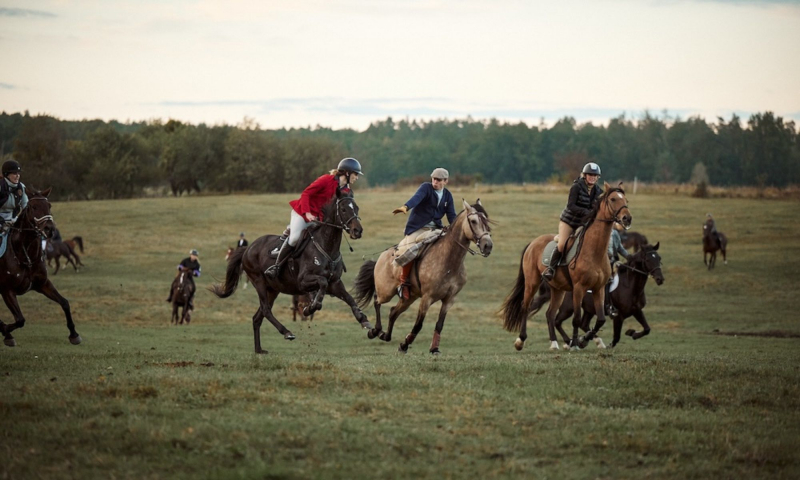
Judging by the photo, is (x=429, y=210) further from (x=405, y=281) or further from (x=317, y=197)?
(x=317, y=197)

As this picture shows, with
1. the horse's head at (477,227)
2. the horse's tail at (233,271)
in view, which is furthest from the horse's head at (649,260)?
the horse's tail at (233,271)

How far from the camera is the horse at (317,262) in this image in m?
15.6

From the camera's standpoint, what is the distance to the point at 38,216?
16.5 meters

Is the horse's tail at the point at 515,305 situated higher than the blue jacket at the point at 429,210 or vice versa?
the blue jacket at the point at 429,210

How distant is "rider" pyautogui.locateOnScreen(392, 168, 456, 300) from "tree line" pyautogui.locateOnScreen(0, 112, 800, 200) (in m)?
68.3

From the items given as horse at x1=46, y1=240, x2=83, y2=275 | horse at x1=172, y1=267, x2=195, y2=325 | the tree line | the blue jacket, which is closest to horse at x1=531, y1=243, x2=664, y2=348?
the blue jacket

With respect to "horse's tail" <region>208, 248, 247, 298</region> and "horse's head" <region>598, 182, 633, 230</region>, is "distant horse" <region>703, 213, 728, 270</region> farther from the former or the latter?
"horse's tail" <region>208, 248, 247, 298</region>

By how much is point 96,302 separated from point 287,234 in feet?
65.5

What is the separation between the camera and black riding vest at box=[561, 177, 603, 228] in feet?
57.7

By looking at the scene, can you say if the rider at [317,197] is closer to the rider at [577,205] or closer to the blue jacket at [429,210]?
the blue jacket at [429,210]

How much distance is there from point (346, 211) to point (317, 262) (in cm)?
117

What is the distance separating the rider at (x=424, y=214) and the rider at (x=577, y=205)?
2353 mm

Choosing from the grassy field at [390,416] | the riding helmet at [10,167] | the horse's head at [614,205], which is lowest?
the grassy field at [390,416]

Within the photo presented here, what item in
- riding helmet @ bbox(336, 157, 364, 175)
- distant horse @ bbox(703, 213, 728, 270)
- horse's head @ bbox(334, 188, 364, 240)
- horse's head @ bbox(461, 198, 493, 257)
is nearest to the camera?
horse's head @ bbox(461, 198, 493, 257)
